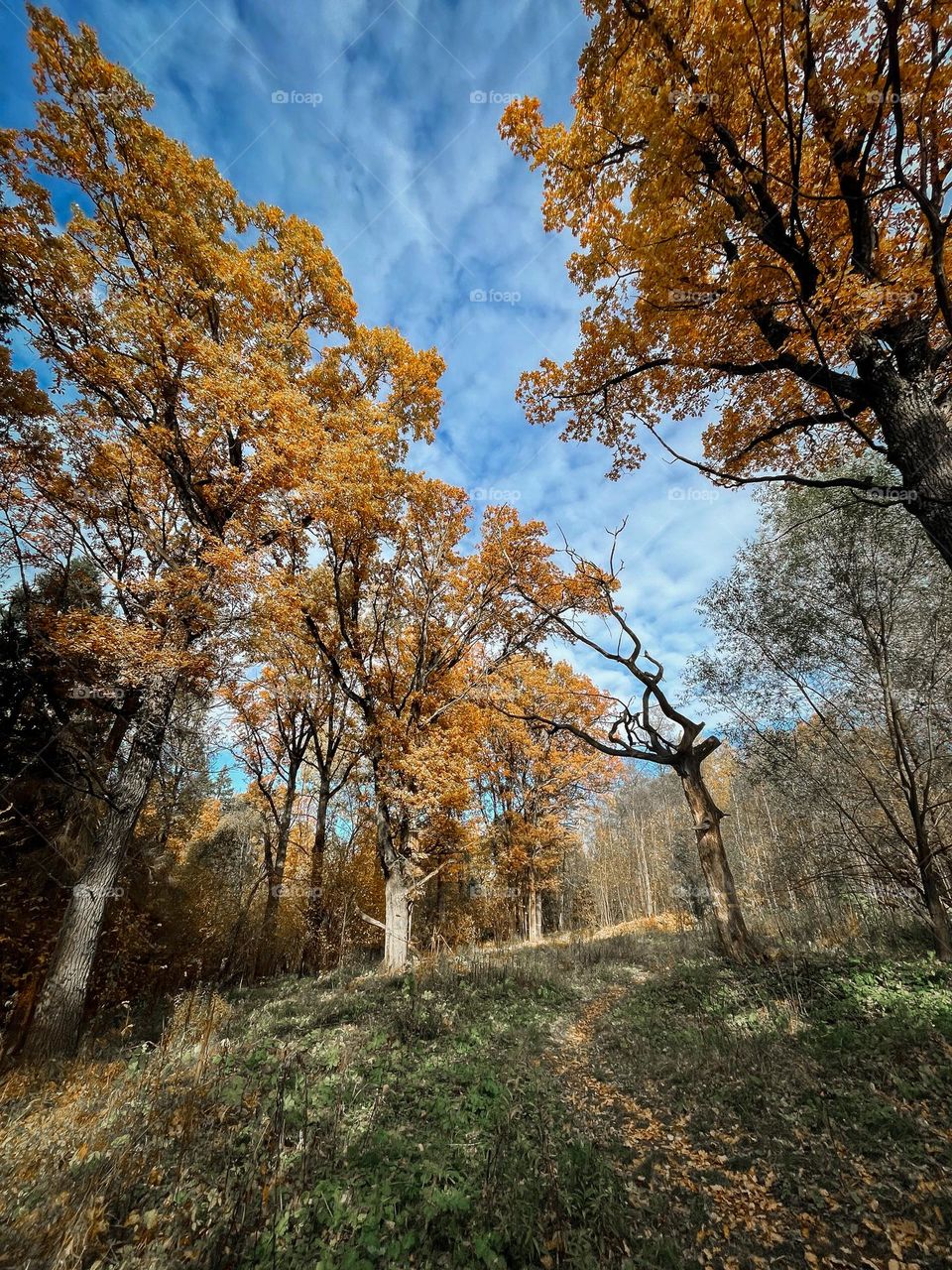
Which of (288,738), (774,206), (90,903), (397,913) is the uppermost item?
(774,206)

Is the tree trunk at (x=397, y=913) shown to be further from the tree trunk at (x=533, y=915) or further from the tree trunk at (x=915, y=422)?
the tree trunk at (x=533, y=915)

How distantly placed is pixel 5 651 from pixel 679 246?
38.4 feet

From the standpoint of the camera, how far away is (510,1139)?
12.1ft

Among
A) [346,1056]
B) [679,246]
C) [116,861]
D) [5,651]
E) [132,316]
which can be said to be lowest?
[346,1056]

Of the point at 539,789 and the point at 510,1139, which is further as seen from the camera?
the point at 539,789

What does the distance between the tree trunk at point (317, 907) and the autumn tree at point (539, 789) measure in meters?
6.91

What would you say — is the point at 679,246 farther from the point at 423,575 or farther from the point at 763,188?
the point at 423,575

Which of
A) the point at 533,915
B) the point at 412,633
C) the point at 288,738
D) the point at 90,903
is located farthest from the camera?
the point at 533,915

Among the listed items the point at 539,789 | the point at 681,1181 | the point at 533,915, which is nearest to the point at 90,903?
the point at 681,1181

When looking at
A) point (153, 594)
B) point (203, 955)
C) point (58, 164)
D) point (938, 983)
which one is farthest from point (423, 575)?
point (938, 983)

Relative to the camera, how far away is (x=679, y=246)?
15.6 feet

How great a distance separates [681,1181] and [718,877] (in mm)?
5128

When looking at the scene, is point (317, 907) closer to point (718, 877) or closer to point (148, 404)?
point (718, 877)

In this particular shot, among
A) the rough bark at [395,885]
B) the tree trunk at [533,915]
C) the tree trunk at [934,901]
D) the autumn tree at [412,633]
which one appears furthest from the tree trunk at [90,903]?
the tree trunk at [533,915]
